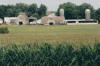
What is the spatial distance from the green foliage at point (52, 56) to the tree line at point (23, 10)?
152 m

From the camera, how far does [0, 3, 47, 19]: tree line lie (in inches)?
6791

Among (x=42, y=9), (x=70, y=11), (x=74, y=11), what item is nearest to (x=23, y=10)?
(x=42, y=9)

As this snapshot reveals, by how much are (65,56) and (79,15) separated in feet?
551

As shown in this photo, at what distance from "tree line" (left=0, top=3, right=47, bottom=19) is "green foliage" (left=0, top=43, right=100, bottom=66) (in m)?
152

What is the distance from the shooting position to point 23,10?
600 ft

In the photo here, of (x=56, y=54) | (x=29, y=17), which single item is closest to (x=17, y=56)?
(x=56, y=54)

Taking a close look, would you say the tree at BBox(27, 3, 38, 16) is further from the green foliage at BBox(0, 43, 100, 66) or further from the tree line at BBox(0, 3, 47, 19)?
the green foliage at BBox(0, 43, 100, 66)

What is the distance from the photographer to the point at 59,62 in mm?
16328

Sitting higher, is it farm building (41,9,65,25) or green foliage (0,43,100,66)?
green foliage (0,43,100,66)

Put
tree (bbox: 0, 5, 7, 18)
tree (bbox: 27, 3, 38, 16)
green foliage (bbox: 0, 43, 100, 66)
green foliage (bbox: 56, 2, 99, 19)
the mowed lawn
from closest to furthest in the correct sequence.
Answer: green foliage (bbox: 0, 43, 100, 66), the mowed lawn, tree (bbox: 0, 5, 7, 18), green foliage (bbox: 56, 2, 99, 19), tree (bbox: 27, 3, 38, 16)

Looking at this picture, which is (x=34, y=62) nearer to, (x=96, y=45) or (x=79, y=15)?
(x=96, y=45)

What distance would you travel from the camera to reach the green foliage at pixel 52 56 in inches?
647

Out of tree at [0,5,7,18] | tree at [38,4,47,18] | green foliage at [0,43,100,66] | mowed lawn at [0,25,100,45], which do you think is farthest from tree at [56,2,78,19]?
green foliage at [0,43,100,66]

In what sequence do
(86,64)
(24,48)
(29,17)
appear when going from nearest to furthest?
A: 1. (86,64)
2. (24,48)
3. (29,17)
